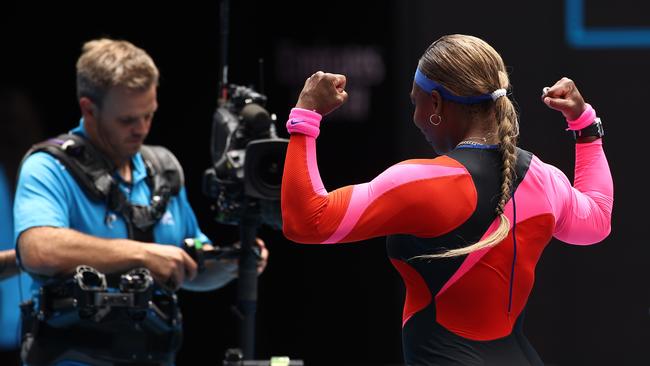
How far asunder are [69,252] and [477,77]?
136cm

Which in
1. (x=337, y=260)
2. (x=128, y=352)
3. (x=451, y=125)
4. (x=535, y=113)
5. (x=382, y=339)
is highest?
(x=451, y=125)

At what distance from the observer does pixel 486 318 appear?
2375 millimetres

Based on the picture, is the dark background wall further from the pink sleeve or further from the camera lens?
the pink sleeve

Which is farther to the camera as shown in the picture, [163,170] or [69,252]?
[163,170]

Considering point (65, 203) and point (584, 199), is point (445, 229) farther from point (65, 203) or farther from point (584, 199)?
point (65, 203)

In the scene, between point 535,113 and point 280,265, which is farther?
point 280,265

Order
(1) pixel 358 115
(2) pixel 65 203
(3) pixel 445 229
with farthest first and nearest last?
(1) pixel 358 115 → (2) pixel 65 203 → (3) pixel 445 229

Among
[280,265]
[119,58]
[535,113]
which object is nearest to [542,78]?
[535,113]

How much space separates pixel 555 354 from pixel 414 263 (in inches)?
102

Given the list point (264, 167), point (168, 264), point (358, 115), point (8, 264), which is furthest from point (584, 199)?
point (358, 115)

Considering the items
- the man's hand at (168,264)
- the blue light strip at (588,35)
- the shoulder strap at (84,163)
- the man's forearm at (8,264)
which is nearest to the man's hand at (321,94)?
the man's hand at (168,264)

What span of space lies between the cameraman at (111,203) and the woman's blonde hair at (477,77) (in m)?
1.20

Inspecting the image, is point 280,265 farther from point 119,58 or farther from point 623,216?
point 119,58

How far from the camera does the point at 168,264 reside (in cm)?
331
